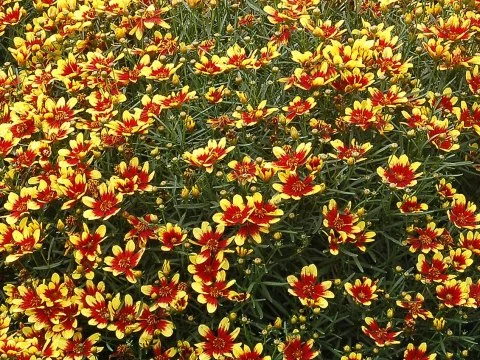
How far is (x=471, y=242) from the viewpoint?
2.42 meters

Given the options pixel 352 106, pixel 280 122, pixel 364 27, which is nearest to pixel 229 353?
pixel 280 122

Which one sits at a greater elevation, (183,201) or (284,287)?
(183,201)

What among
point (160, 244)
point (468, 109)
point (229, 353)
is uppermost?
point (468, 109)

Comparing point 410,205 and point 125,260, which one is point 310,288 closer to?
point 410,205

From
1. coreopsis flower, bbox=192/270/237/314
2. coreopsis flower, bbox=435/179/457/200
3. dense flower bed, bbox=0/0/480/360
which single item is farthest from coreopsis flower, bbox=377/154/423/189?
coreopsis flower, bbox=192/270/237/314

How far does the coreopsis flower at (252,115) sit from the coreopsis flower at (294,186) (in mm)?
288

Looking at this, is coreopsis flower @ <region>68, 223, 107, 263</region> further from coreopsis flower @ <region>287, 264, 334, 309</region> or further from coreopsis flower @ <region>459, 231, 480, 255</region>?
coreopsis flower @ <region>459, 231, 480, 255</region>

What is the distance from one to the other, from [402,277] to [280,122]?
2.20ft

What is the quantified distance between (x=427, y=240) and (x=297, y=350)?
56 cm

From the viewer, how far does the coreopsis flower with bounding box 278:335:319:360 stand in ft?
7.47

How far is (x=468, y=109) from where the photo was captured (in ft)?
9.02

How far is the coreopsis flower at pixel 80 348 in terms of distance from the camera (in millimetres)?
2320

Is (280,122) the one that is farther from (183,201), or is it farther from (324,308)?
(324,308)

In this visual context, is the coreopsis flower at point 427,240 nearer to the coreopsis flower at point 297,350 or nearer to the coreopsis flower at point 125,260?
the coreopsis flower at point 297,350
